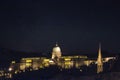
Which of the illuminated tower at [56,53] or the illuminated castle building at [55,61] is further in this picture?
the illuminated tower at [56,53]

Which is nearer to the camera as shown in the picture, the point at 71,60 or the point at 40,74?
the point at 40,74

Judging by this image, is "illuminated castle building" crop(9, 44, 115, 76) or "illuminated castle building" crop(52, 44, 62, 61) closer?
"illuminated castle building" crop(9, 44, 115, 76)

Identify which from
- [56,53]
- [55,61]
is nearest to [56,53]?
[56,53]

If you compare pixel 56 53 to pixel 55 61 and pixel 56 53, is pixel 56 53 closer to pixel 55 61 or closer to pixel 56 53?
pixel 56 53

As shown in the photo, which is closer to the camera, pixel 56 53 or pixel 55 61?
pixel 55 61

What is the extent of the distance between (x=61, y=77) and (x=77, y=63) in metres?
28.6

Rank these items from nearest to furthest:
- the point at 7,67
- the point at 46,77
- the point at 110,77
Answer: the point at 110,77
the point at 46,77
the point at 7,67

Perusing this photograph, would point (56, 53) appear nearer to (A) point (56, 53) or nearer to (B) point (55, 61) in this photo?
(A) point (56, 53)

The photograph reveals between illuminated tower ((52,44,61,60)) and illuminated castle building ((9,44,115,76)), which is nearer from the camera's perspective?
illuminated castle building ((9,44,115,76))

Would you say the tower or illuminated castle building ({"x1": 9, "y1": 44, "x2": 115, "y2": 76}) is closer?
illuminated castle building ({"x1": 9, "y1": 44, "x2": 115, "y2": 76})

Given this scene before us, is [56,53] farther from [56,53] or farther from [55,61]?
[55,61]

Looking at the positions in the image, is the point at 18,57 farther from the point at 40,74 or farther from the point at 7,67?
the point at 40,74

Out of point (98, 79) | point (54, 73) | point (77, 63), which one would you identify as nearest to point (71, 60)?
point (77, 63)

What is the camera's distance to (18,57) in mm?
87250
